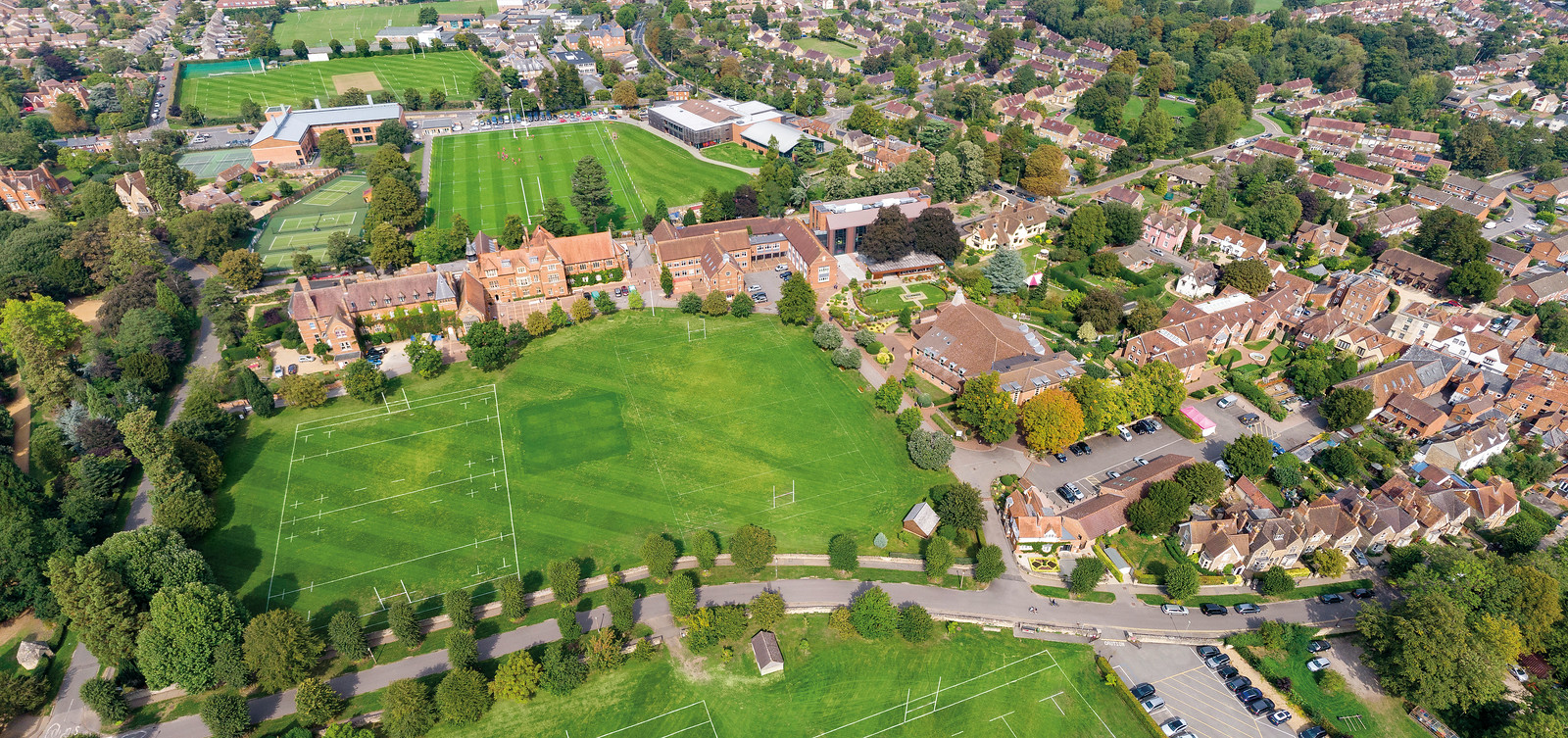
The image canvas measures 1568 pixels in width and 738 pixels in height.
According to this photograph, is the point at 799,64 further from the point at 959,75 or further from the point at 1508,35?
the point at 1508,35

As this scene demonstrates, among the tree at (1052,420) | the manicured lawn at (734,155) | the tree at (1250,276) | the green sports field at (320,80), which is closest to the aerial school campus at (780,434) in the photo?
the tree at (1250,276)

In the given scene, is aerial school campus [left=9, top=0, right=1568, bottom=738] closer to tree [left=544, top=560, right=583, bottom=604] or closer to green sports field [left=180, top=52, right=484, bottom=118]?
tree [left=544, top=560, right=583, bottom=604]

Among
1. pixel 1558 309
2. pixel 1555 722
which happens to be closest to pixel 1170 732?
pixel 1555 722

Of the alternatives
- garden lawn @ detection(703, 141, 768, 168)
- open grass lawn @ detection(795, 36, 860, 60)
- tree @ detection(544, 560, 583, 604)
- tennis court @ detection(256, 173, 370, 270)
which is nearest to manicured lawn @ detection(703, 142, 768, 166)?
garden lawn @ detection(703, 141, 768, 168)

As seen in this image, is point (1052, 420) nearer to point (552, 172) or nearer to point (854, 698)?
point (854, 698)

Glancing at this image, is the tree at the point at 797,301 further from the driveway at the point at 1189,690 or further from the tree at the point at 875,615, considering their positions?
the driveway at the point at 1189,690
